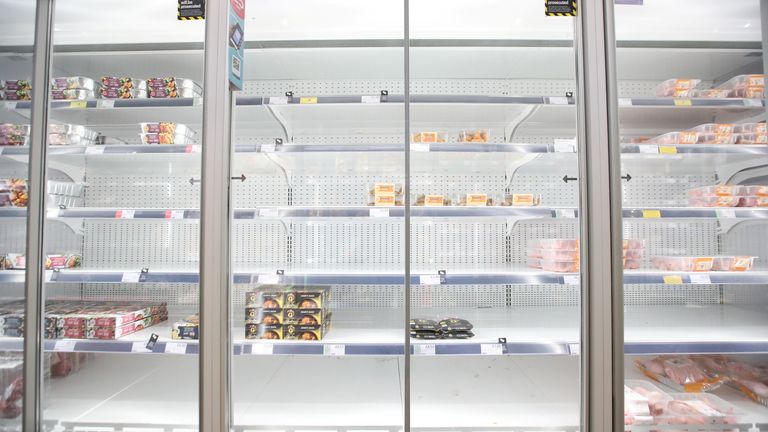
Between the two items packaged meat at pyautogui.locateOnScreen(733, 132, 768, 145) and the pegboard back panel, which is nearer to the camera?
packaged meat at pyautogui.locateOnScreen(733, 132, 768, 145)

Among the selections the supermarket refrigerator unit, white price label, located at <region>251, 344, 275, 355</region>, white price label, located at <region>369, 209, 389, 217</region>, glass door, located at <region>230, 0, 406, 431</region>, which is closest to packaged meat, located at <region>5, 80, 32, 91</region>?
the supermarket refrigerator unit

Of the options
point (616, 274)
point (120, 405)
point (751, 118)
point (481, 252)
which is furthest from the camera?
point (481, 252)

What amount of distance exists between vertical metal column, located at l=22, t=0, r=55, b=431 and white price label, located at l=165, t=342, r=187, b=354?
494mm

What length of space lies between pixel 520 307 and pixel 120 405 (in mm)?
2447

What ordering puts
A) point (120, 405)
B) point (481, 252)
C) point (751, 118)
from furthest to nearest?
point (481, 252)
point (751, 118)
point (120, 405)

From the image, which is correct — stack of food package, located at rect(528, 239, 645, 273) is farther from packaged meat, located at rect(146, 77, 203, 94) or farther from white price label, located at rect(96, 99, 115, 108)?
white price label, located at rect(96, 99, 115, 108)

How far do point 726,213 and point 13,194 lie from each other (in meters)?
3.68

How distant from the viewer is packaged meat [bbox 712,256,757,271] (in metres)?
1.87

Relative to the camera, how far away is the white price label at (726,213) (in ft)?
5.66

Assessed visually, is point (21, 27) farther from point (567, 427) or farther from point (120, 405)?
point (567, 427)

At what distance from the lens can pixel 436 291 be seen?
245 cm

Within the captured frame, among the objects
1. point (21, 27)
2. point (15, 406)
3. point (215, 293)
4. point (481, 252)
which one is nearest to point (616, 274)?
point (481, 252)

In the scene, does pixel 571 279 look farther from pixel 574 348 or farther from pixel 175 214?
pixel 175 214

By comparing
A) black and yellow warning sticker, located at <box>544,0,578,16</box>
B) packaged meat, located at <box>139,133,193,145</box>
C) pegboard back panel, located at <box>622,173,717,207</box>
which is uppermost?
black and yellow warning sticker, located at <box>544,0,578,16</box>
